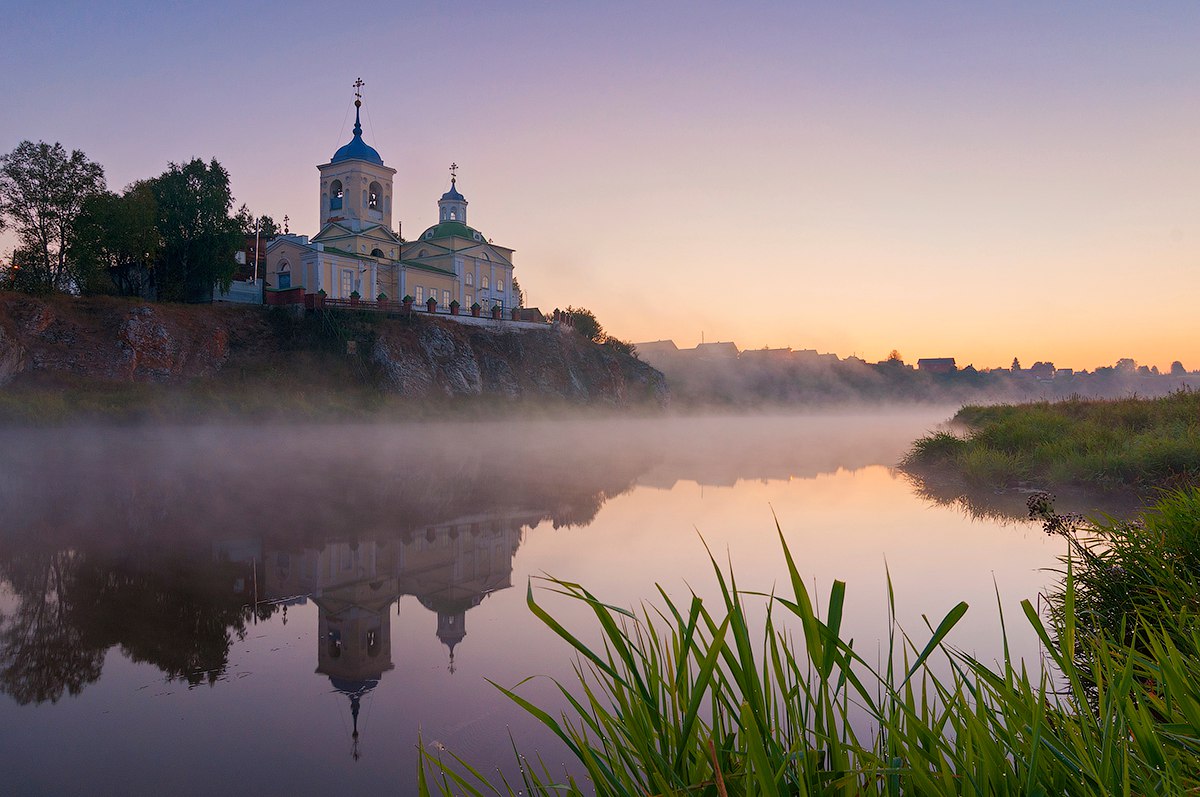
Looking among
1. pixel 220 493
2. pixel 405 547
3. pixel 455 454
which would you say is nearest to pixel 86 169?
pixel 455 454

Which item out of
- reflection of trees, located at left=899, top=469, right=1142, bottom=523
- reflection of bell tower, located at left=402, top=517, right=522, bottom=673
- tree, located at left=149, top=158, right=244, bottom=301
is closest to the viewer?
reflection of bell tower, located at left=402, top=517, right=522, bottom=673

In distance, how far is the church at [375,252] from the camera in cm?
5453

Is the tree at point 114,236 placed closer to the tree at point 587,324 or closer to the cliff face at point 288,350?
the cliff face at point 288,350

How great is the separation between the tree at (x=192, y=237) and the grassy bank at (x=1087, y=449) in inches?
1730

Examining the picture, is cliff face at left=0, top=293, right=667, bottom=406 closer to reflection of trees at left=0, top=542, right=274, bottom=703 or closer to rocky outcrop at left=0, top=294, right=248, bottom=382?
rocky outcrop at left=0, top=294, right=248, bottom=382

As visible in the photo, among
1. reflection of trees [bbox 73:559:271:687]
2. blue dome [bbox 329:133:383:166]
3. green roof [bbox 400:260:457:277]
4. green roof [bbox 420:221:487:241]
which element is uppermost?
blue dome [bbox 329:133:383:166]

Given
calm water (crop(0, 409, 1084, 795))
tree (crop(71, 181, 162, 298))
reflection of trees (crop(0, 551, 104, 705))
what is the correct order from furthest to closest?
tree (crop(71, 181, 162, 298)) < reflection of trees (crop(0, 551, 104, 705)) < calm water (crop(0, 409, 1084, 795))

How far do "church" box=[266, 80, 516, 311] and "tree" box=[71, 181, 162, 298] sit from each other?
11453 mm

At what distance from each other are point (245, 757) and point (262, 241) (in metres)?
63.5

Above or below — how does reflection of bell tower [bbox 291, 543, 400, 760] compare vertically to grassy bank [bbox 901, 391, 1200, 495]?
below

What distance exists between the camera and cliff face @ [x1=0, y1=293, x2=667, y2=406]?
111ft

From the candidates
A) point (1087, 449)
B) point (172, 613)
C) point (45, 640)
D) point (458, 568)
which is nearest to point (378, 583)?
point (458, 568)

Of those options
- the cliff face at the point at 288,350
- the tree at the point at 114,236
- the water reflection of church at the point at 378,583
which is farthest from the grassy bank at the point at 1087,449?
the tree at the point at 114,236

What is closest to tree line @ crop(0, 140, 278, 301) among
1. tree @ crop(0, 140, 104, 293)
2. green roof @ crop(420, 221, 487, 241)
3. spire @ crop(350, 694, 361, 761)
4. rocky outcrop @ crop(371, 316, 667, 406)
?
tree @ crop(0, 140, 104, 293)
